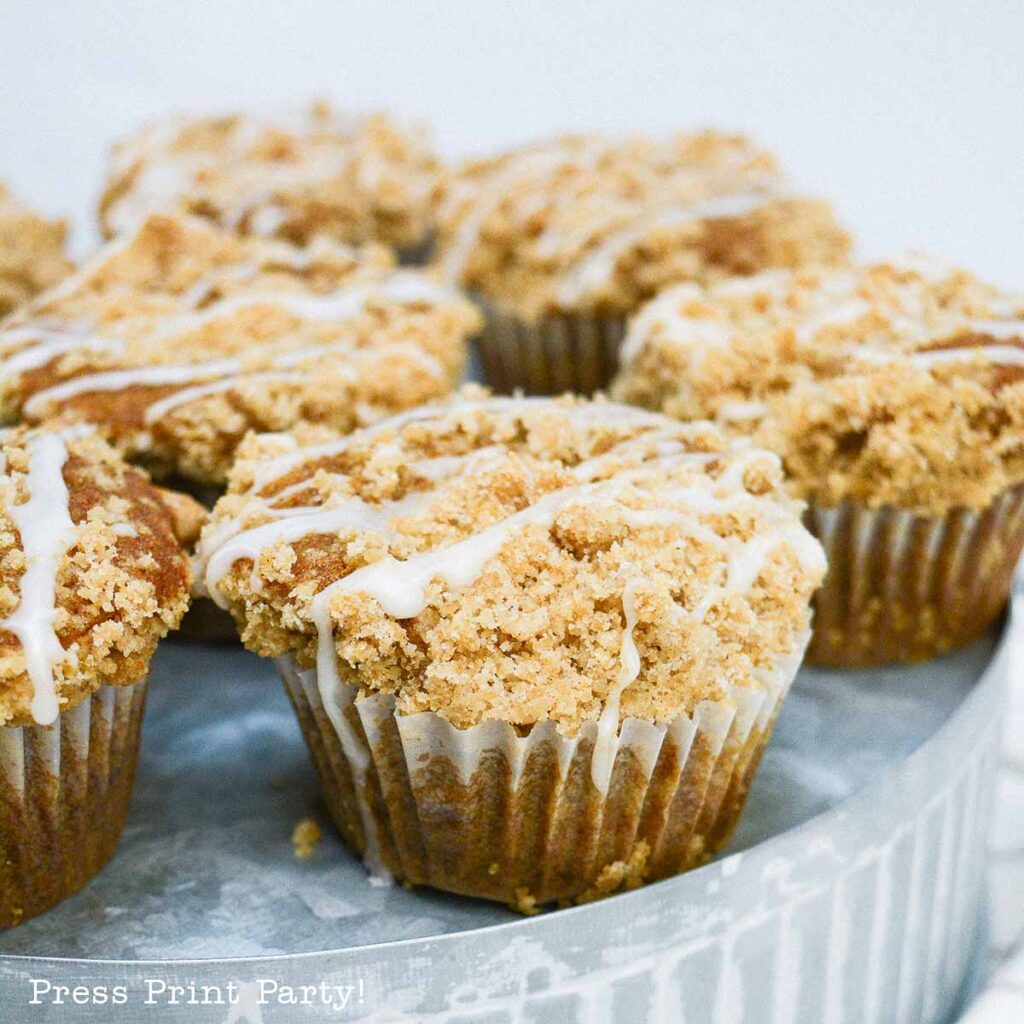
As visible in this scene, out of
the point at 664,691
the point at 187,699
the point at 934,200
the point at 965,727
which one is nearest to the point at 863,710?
the point at 965,727

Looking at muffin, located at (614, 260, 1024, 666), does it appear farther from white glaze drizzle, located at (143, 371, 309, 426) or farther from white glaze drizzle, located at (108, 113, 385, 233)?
white glaze drizzle, located at (108, 113, 385, 233)

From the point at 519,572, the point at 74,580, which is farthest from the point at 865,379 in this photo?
the point at 74,580

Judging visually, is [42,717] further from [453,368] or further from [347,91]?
[347,91]

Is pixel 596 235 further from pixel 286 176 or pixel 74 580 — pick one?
pixel 74 580

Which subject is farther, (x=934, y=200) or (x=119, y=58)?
(x=119, y=58)

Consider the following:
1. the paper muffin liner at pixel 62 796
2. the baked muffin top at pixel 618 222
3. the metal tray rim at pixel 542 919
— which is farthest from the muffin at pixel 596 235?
the paper muffin liner at pixel 62 796

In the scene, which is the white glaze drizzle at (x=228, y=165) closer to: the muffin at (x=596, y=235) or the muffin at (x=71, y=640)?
the muffin at (x=596, y=235)
